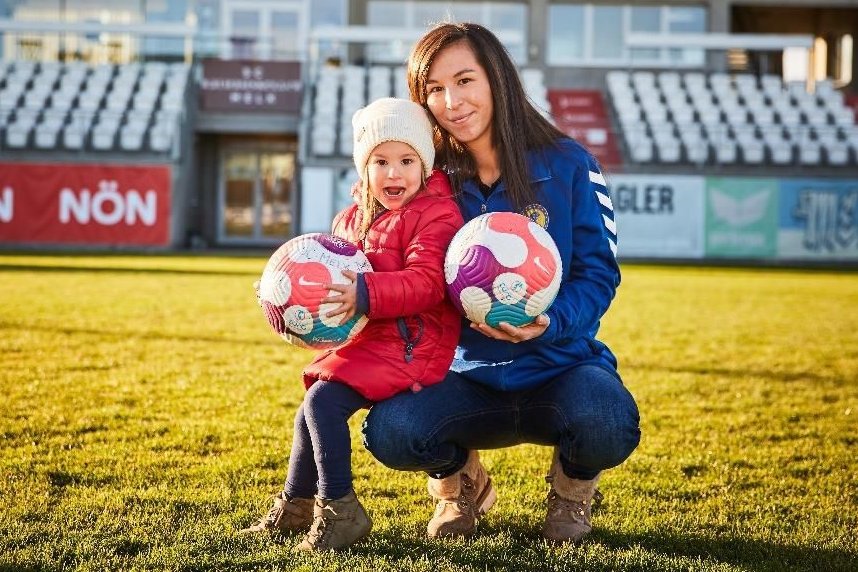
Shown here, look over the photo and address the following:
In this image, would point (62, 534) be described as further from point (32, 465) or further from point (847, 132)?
point (847, 132)

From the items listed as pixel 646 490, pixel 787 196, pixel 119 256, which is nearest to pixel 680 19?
pixel 787 196

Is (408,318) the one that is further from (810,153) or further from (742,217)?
(810,153)

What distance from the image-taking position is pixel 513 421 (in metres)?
3.01

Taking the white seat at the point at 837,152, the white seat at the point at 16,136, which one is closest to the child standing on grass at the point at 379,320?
the white seat at the point at 16,136

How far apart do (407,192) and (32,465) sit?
1.90 metres

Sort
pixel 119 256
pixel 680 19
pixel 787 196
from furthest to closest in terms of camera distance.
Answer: pixel 680 19 < pixel 787 196 < pixel 119 256

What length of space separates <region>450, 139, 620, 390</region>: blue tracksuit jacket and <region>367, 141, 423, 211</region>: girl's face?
10.0 inches

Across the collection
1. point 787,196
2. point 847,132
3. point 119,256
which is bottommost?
point 119,256

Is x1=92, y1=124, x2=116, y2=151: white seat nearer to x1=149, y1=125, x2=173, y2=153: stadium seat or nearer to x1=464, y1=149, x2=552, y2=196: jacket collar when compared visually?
x1=149, y1=125, x2=173, y2=153: stadium seat

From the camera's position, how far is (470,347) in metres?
3.04

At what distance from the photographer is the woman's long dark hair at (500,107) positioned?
9.88 ft

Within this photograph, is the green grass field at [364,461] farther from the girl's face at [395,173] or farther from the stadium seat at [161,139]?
the stadium seat at [161,139]

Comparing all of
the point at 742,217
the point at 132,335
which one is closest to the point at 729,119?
the point at 742,217

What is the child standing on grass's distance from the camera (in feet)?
9.11
